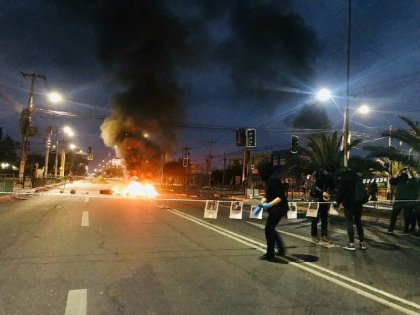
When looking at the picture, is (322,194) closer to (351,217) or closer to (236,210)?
(351,217)

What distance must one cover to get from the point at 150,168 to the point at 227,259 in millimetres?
28323

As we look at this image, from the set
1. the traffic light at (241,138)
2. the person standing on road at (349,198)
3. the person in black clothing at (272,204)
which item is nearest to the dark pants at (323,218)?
the person standing on road at (349,198)

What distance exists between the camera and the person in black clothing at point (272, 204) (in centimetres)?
654

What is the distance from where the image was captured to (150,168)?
34281mm

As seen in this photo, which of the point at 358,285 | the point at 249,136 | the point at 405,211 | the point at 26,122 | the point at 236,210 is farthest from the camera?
the point at 26,122

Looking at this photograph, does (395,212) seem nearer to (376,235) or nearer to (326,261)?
(376,235)

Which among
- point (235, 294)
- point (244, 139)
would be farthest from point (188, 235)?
point (244, 139)

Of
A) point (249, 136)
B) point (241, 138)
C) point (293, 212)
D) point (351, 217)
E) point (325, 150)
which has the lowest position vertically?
point (293, 212)

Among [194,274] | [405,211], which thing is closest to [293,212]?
[405,211]

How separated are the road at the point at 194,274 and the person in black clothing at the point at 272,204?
1.01 ft

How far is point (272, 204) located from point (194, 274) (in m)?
1.85

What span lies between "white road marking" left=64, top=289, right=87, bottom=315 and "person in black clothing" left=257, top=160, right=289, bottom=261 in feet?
10.3

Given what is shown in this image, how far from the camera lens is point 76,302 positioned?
423cm

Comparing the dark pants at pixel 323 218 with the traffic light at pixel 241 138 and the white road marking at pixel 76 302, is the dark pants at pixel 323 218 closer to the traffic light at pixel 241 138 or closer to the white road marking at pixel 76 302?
the white road marking at pixel 76 302
